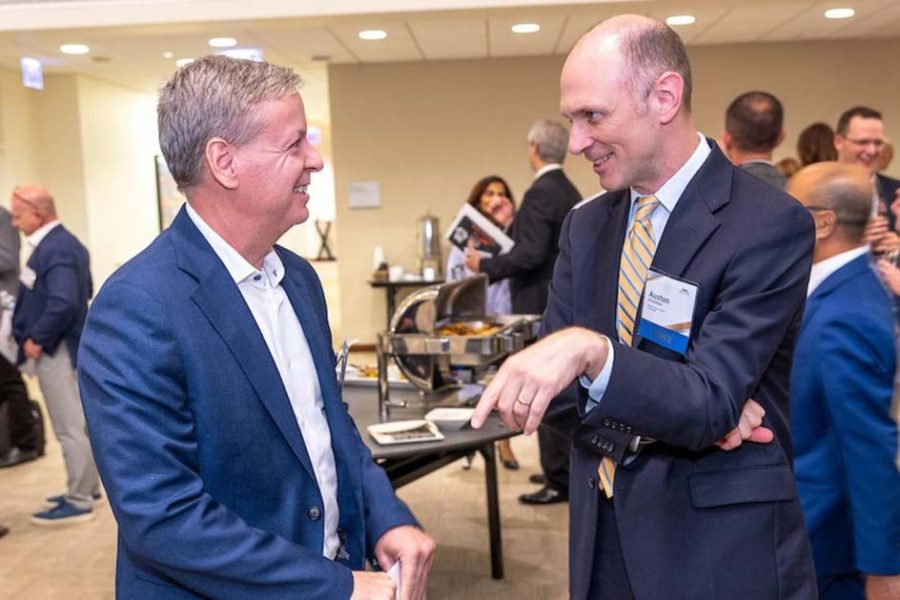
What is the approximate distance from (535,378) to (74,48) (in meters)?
7.25

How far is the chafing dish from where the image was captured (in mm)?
2941

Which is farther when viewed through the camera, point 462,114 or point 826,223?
point 462,114

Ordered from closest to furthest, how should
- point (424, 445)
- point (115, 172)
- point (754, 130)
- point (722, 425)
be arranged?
point (722, 425) → point (424, 445) → point (754, 130) → point (115, 172)

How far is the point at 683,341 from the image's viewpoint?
1309 millimetres

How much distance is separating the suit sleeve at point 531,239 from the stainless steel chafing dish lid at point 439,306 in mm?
1006

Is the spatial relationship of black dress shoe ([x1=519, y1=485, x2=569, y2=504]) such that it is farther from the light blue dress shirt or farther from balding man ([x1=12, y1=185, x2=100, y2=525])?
the light blue dress shirt

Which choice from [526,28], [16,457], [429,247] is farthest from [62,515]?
[526,28]

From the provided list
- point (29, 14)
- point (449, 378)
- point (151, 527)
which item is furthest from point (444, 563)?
point (29, 14)

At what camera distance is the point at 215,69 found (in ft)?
4.46

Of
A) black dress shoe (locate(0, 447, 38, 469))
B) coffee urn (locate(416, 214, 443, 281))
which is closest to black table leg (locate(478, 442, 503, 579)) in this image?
black dress shoe (locate(0, 447, 38, 469))

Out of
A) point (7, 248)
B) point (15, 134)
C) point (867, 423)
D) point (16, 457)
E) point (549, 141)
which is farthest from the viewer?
point (15, 134)

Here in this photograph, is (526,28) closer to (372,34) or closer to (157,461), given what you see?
(372,34)

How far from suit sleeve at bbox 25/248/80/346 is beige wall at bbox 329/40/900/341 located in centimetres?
466

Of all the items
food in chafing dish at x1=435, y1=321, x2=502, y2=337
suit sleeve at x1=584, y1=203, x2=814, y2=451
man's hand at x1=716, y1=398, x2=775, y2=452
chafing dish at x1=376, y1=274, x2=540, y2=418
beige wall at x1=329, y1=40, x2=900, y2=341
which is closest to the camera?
suit sleeve at x1=584, y1=203, x2=814, y2=451
